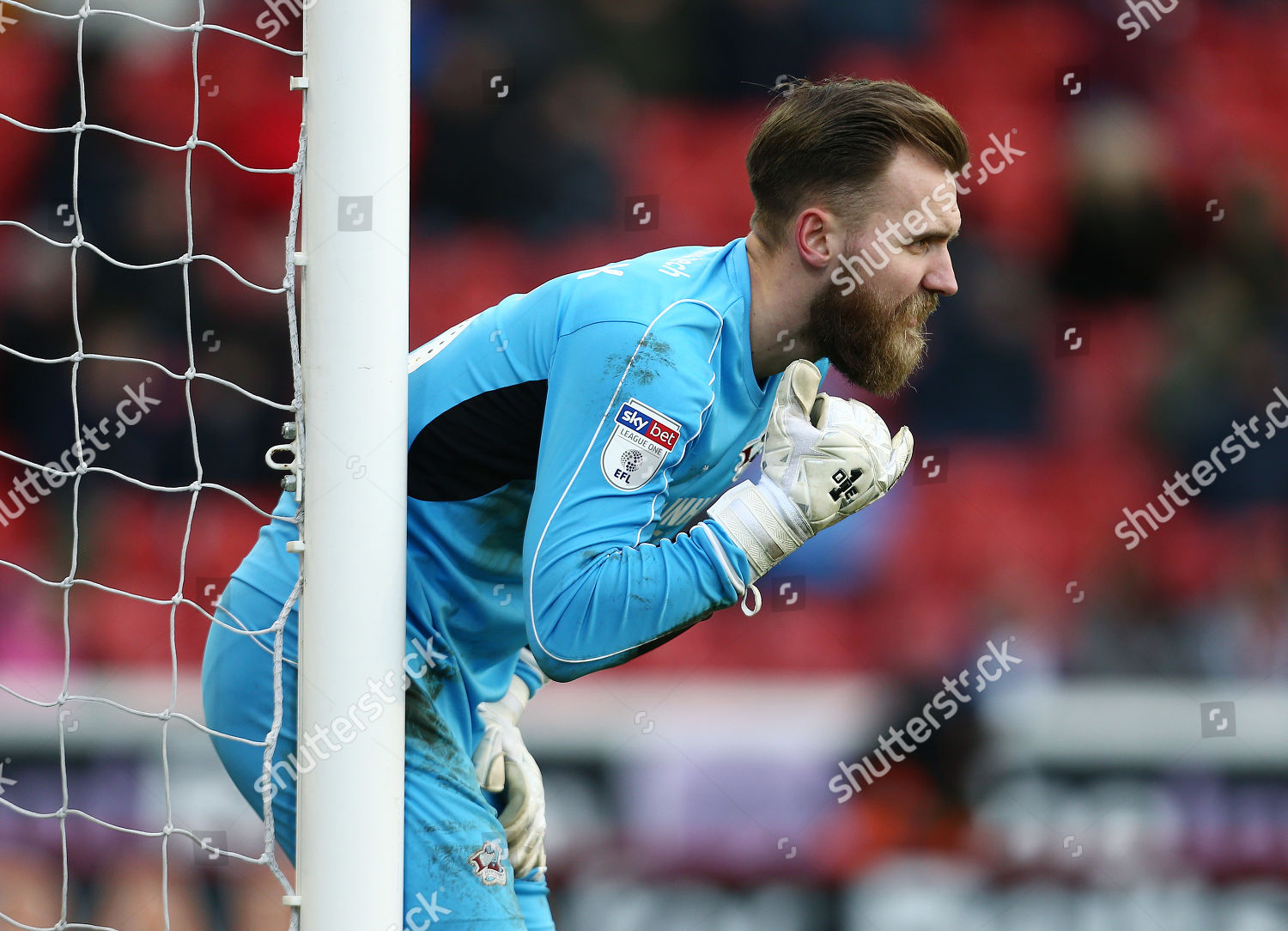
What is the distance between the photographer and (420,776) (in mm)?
2029

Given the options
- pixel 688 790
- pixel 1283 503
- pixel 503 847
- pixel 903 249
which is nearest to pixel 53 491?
pixel 688 790

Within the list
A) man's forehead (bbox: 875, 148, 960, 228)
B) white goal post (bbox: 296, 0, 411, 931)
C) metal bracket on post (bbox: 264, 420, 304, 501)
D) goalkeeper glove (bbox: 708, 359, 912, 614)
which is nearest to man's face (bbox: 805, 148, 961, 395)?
man's forehead (bbox: 875, 148, 960, 228)

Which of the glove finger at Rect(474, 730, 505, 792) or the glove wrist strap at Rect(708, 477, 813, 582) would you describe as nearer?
the glove wrist strap at Rect(708, 477, 813, 582)

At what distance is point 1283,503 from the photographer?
568 centimetres

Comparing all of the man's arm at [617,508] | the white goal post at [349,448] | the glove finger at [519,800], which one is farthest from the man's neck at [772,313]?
the glove finger at [519,800]

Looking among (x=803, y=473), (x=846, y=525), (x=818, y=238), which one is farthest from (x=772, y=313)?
(x=846, y=525)

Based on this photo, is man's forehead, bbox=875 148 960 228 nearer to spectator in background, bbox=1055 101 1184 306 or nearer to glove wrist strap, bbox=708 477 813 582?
glove wrist strap, bbox=708 477 813 582

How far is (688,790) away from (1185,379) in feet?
9.26

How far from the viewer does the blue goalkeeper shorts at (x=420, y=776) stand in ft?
6.54

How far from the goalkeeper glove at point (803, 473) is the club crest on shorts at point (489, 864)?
1.87ft

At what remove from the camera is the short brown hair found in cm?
213

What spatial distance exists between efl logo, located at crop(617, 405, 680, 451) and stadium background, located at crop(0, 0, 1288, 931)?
112 inches

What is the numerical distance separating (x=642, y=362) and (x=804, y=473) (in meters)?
0.30

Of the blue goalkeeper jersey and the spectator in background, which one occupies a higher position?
the spectator in background
